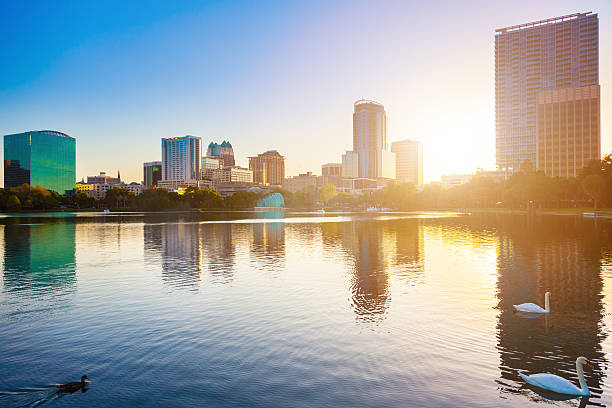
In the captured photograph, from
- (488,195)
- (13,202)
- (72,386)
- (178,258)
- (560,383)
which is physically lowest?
(72,386)

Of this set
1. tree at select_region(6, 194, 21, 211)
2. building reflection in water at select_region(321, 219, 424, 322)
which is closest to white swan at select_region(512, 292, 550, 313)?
building reflection in water at select_region(321, 219, 424, 322)

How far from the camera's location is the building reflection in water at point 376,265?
19438 mm

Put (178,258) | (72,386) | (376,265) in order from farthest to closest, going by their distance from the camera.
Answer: (178,258), (376,265), (72,386)

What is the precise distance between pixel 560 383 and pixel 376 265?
19.0 meters

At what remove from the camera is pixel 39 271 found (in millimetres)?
28547

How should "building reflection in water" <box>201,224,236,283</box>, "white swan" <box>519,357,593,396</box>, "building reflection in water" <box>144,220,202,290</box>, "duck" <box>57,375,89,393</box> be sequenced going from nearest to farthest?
"white swan" <box>519,357,593,396</box> < "duck" <box>57,375,89,393</box> < "building reflection in water" <box>144,220,202,290</box> < "building reflection in water" <box>201,224,236,283</box>

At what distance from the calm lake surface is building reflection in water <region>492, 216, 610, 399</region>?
2.9 inches

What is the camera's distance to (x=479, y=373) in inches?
467

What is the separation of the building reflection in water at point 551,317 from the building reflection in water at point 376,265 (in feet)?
16.4

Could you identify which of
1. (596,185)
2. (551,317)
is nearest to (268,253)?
(551,317)

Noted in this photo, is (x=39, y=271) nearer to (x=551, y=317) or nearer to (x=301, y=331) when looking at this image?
(x=301, y=331)

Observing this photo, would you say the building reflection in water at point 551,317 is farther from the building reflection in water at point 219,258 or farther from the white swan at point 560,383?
the building reflection in water at point 219,258

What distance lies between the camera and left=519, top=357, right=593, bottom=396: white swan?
10.7 metres

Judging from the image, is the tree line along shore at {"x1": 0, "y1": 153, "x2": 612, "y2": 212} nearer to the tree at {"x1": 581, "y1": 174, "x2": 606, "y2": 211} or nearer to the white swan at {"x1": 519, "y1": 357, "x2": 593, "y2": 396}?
the tree at {"x1": 581, "y1": 174, "x2": 606, "y2": 211}
